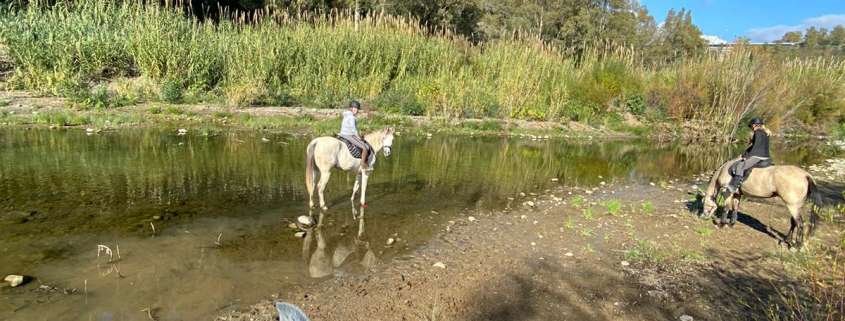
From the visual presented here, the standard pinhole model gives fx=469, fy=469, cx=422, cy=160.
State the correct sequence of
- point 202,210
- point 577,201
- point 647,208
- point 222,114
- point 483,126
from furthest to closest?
point 483,126
point 222,114
point 577,201
point 647,208
point 202,210

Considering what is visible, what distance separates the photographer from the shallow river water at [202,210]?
211 inches

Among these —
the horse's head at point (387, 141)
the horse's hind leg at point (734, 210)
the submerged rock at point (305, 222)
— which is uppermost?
the horse's head at point (387, 141)

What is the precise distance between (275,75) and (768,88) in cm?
2171

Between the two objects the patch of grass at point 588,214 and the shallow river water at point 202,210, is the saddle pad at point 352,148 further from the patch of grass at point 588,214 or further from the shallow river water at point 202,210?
the patch of grass at point 588,214

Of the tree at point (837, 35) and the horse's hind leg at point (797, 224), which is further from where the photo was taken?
the tree at point (837, 35)

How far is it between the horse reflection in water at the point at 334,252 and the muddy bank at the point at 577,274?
360 mm

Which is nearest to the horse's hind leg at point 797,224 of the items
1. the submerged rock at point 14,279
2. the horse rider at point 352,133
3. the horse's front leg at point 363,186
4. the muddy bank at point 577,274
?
the muddy bank at point 577,274

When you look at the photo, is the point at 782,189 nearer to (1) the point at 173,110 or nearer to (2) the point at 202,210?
(2) the point at 202,210

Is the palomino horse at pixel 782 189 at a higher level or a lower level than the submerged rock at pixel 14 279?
higher

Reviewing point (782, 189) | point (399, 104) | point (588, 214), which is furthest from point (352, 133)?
point (399, 104)

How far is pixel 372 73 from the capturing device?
22172 mm

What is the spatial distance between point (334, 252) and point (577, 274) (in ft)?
11.1

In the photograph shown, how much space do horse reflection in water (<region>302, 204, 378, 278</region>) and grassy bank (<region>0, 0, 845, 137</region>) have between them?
13.5m

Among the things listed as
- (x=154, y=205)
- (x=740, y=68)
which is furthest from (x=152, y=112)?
(x=740, y=68)
